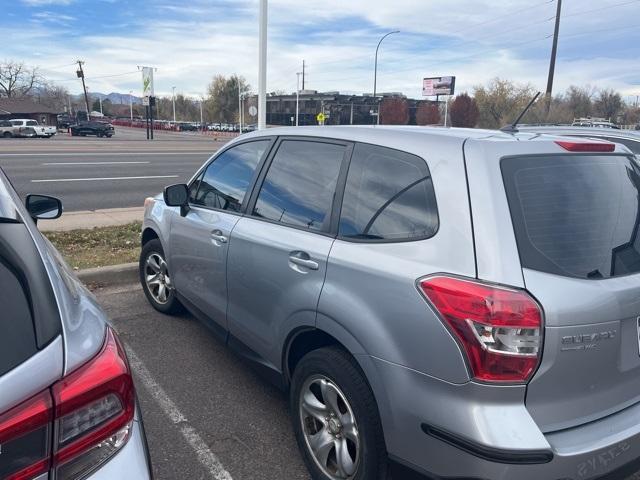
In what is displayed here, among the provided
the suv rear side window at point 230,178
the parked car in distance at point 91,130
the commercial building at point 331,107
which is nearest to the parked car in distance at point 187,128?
the commercial building at point 331,107

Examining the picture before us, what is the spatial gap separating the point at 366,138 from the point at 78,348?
1725 mm

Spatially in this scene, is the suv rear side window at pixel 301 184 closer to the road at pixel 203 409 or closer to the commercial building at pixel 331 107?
the road at pixel 203 409

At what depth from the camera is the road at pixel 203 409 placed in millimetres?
2877

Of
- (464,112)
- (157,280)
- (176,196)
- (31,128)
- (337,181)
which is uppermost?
(464,112)

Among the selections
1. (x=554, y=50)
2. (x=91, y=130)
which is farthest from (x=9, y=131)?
(x=554, y=50)

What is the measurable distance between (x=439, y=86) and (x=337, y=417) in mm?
72196

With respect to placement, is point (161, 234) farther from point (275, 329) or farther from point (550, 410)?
point (550, 410)

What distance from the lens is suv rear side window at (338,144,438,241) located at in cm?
227

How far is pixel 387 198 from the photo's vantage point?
2.44 m

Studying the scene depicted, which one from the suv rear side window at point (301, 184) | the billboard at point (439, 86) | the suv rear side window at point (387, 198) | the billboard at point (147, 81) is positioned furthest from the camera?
the billboard at point (439, 86)

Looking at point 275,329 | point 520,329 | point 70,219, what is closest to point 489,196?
point 520,329

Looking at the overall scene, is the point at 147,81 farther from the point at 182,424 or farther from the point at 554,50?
the point at 182,424

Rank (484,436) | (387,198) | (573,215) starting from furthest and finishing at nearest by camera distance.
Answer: (387,198) → (573,215) → (484,436)

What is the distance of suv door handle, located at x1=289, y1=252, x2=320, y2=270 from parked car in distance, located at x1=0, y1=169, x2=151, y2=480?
3.70 ft
